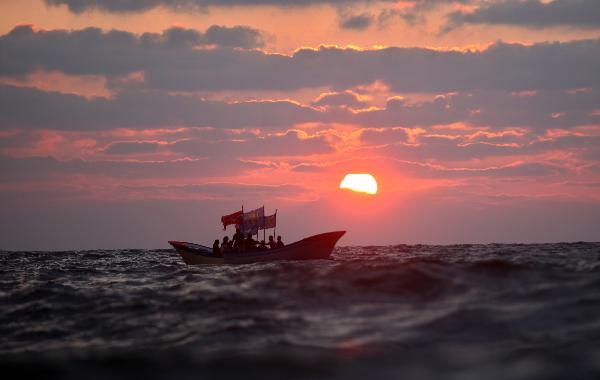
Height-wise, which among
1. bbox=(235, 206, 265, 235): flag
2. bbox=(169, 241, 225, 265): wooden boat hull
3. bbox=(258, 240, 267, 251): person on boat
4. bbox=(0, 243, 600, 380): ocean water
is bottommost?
bbox=(0, 243, 600, 380): ocean water

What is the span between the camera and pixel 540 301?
16.0m

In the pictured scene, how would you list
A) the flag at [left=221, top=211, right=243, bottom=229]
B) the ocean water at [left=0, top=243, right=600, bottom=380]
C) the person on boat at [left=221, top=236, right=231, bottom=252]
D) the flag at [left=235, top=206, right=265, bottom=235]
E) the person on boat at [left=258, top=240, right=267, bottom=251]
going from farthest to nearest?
the flag at [left=221, top=211, right=243, bottom=229]
the flag at [left=235, top=206, right=265, bottom=235]
the person on boat at [left=221, top=236, right=231, bottom=252]
the person on boat at [left=258, top=240, right=267, bottom=251]
the ocean water at [left=0, top=243, right=600, bottom=380]

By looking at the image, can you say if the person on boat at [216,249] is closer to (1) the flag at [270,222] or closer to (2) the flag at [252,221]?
(2) the flag at [252,221]

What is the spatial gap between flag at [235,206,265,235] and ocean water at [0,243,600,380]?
24.3m

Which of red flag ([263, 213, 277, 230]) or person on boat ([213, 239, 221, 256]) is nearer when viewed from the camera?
person on boat ([213, 239, 221, 256])

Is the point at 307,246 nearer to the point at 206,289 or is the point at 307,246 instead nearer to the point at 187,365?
the point at 206,289

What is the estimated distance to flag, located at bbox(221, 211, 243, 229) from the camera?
4788 cm

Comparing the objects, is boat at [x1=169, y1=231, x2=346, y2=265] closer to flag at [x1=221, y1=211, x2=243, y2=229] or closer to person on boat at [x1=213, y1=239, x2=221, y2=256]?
person on boat at [x1=213, y1=239, x2=221, y2=256]

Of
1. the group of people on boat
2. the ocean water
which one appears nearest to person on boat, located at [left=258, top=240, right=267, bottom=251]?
the group of people on boat

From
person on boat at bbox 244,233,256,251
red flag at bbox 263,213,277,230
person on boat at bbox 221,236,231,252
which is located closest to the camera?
person on boat at bbox 221,236,231,252

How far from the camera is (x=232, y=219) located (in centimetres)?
4809

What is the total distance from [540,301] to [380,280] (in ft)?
16.7

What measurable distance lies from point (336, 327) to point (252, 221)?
33.4 meters

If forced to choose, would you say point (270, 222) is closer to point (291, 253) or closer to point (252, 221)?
point (252, 221)
